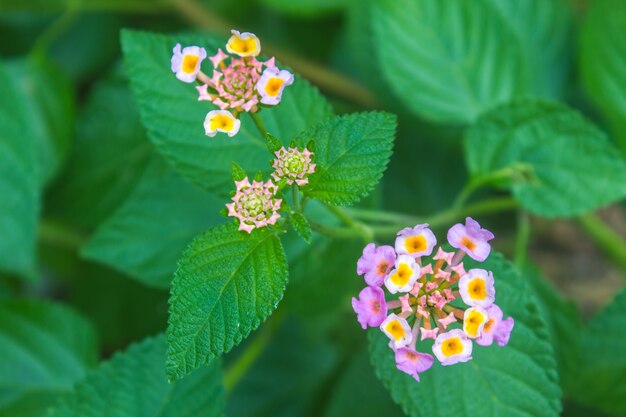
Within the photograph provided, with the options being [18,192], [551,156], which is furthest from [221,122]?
[18,192]

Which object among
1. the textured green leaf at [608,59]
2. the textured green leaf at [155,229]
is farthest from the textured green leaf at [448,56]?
the textured green leaf at [155,229]

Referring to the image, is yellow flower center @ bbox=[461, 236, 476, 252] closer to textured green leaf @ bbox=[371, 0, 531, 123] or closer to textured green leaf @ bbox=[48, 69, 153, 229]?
textured green leaf @ bbox=[371, 0, 531, 123]

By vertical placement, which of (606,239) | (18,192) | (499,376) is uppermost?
(499,376)

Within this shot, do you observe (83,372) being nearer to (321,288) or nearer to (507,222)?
(321,288)

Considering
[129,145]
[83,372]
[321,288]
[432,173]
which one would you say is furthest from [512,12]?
[83,372]

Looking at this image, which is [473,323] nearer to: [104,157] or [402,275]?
[402,275]
